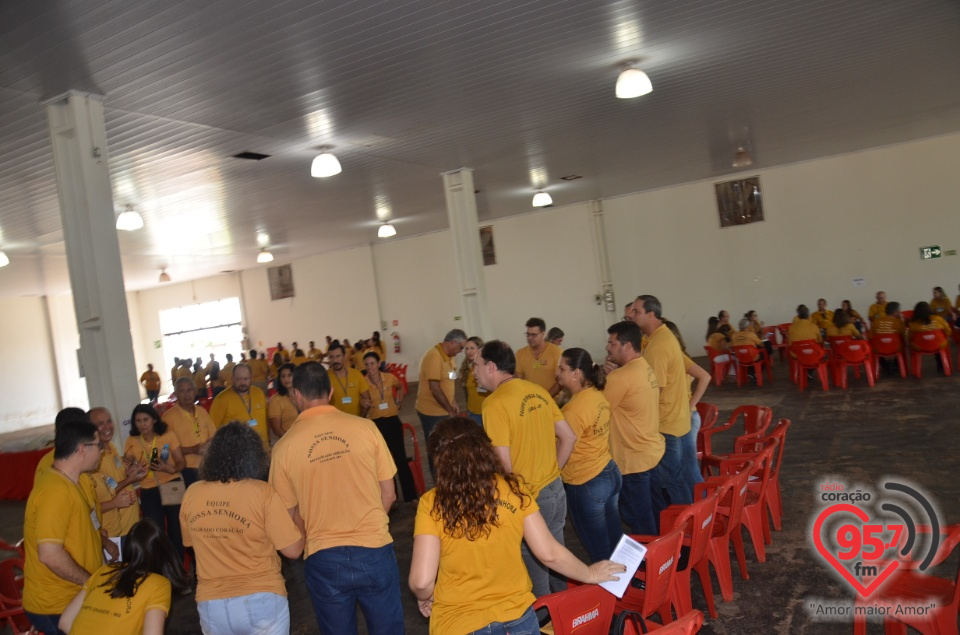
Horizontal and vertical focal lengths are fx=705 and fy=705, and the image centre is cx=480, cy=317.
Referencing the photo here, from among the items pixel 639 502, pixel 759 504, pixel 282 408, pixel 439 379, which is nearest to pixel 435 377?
pixel 439 379

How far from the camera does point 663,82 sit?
7324 mm

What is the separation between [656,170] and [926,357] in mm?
5719

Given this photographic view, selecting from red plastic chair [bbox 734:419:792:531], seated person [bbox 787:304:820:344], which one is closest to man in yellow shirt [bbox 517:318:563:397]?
red plastic chair [bbox 734:419:792:531]

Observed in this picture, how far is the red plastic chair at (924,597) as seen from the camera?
8.89 feet

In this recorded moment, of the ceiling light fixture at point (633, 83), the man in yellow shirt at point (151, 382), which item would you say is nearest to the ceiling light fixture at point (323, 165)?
the ceiling light fixture at point (633, 83)

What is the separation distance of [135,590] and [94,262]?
3708 millimetres

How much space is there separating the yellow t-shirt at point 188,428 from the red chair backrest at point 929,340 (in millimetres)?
9327

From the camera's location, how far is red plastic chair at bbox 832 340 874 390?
391 inches

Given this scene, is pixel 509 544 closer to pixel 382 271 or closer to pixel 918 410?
pixel 918 410

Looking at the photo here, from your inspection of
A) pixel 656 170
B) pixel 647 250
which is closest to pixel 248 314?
pixel 647 250

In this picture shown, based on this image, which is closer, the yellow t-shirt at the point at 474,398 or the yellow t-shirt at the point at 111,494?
the yellow t-shirt at the point at 111,494

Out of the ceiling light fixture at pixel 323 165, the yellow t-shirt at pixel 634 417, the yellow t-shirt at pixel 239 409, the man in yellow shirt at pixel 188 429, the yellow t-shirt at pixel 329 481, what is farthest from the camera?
the ceiling light fixture at pixel 323 165

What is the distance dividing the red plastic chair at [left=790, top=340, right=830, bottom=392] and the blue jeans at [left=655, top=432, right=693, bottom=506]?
261 inches

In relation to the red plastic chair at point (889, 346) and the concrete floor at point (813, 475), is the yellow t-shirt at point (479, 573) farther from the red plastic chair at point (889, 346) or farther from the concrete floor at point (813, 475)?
the red plastic chair at point (889, 346)
